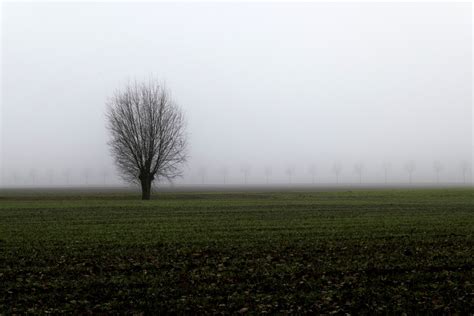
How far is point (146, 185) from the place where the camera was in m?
53.3

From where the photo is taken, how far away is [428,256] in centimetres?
1322

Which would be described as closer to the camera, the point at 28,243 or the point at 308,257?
the point at 308,257

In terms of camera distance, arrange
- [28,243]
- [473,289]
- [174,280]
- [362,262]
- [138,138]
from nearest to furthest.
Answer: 1. [473,289]
2. [174,280]
3. [362,262]
4. [28,243]
5. [138,138]

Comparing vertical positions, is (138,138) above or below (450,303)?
above

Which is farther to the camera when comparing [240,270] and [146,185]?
[146,185]

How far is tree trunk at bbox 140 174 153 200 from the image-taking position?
53.2 meters

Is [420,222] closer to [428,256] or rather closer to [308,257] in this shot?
[428,256]

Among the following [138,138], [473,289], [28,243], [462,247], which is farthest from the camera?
[138,138]

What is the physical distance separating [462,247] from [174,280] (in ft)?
35.5

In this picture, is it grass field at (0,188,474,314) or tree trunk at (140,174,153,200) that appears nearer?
grass field at (0,188,474,314)

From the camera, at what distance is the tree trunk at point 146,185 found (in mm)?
53188

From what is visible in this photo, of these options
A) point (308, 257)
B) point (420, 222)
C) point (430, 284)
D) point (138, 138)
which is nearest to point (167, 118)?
point (138, 138)

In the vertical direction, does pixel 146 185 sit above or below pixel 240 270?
above

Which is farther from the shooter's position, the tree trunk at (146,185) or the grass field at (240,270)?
the tree trunk at (146,185)
